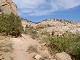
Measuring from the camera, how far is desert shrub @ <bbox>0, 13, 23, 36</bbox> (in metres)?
18.4

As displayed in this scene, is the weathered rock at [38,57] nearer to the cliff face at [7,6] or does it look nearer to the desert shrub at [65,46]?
the desert shrub at [65,46]

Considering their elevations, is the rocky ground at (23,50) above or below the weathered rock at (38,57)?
above

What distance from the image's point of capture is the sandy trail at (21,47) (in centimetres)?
1623

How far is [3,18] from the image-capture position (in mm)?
19609

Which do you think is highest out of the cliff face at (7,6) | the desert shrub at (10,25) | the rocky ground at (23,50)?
the cliff face at (7,6)

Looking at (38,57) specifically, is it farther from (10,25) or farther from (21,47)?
(10,25)

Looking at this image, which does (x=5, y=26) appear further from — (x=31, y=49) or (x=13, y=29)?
(x=31, y=49)

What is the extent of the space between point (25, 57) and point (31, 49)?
3.46ft

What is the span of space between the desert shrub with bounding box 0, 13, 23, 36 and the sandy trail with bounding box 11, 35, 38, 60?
2.21 feet

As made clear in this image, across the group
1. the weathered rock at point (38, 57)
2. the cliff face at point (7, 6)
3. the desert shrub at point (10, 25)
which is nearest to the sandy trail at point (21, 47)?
the weathered rock at point (38, 57)

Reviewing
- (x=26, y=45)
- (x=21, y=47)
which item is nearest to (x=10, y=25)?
(x=26, y=45)

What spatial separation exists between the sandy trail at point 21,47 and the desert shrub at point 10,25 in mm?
673

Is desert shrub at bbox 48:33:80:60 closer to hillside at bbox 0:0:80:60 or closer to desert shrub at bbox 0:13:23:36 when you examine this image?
hillside at bbox 0:0:80:60

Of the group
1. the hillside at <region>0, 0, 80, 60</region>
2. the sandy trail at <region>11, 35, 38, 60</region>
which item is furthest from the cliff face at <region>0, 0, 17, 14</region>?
the sandy trail at <region>11, 35, 38, 60</region>
